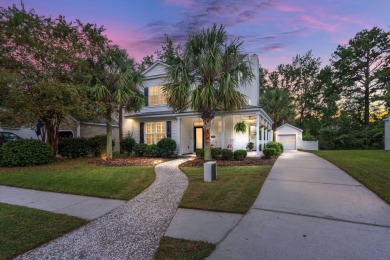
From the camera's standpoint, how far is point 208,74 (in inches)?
406

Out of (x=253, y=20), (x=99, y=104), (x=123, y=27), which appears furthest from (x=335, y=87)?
(x=99, y=104)

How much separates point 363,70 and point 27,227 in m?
37.1

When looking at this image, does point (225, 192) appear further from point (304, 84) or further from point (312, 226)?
point (304, 84)

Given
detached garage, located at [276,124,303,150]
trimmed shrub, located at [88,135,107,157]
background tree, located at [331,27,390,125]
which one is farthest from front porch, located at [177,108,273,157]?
background tree, located at [331,27,390,125]

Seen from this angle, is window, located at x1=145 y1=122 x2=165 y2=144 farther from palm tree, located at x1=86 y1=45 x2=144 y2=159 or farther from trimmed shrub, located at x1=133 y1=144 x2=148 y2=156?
palm tree, located at x1=86 y1=45 x2=144 y2=159

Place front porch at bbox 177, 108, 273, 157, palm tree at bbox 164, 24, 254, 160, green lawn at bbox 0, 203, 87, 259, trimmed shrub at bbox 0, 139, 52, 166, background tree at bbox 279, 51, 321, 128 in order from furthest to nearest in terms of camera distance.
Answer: background tree at bbox 279, 51, 321, 128 < front porch at bbox 177, 108, 273, 157 < trimmed shrub at bbox 0, 139, 52, 166 < palm tree at bbox 164, 24, 254, 160 < green lawn at bbox 0, 203, 87, 259

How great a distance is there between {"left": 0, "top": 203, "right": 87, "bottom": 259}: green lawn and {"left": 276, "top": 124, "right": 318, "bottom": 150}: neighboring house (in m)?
25.2

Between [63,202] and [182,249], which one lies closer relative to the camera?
[182,249]

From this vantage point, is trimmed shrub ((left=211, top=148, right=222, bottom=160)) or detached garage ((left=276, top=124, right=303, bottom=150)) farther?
detached garage ((left=276, top=124, right=303, bottom=150))

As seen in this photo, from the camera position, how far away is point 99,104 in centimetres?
1151

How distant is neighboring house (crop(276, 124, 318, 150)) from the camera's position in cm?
2522

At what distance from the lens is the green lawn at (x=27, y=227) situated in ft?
10.1

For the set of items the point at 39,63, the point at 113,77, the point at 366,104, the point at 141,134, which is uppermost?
the point at 39,63

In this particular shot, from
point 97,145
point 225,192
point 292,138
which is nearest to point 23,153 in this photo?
point 97,145
